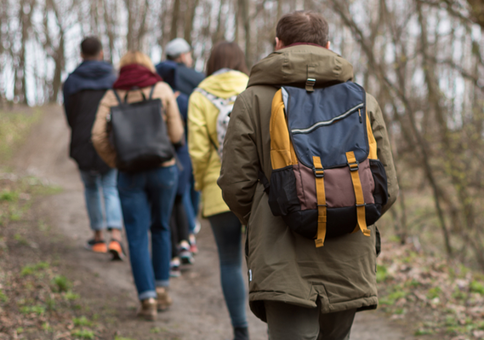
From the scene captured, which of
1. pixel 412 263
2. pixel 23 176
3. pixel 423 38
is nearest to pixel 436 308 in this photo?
pixel 412 263

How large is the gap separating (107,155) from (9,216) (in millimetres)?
3860

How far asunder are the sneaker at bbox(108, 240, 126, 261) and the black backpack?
183cm

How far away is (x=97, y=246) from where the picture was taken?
5.79 metres

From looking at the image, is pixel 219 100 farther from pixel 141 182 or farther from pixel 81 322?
pixel 81 322

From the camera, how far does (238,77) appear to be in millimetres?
3490

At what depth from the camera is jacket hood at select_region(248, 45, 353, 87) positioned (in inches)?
81.6

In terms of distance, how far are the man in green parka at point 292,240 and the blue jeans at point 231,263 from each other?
1110 millimetres

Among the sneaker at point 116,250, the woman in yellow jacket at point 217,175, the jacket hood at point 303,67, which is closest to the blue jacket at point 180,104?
the sneaker at point 116,250

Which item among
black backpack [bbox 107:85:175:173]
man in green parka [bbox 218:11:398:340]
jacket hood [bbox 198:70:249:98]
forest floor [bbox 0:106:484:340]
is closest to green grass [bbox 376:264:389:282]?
forest floor [bbox 0:106:484:340]

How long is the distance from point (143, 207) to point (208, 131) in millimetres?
1000

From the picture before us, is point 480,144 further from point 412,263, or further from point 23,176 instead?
point 23,176

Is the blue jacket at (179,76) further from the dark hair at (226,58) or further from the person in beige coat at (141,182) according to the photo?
the dark hair at (226,58)

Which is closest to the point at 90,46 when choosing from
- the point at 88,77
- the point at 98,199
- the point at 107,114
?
the point at 88,77

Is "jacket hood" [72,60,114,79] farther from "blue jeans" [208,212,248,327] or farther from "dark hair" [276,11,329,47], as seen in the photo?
"dark hair" [276,11,329,47]
